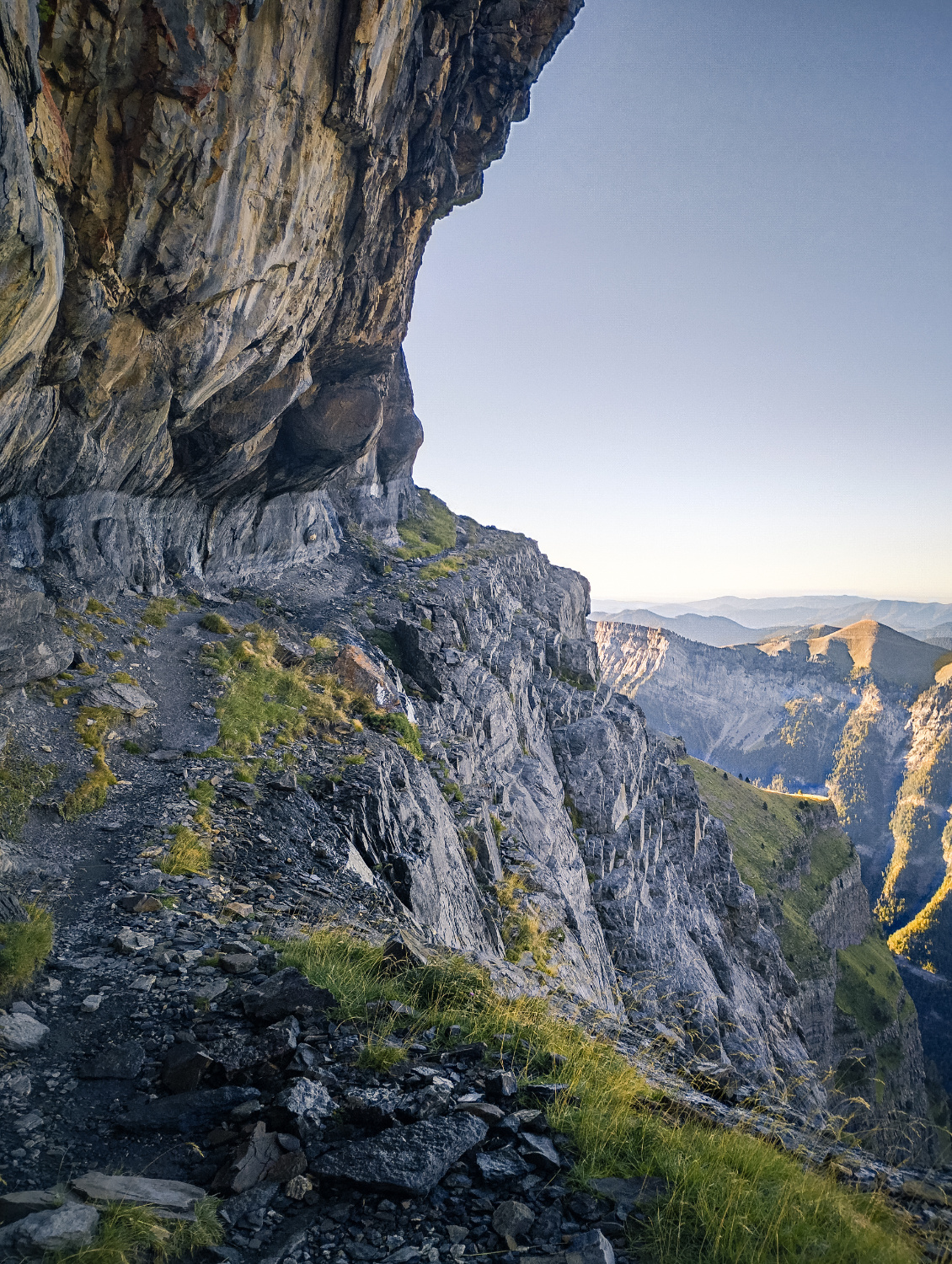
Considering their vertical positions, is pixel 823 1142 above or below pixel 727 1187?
below

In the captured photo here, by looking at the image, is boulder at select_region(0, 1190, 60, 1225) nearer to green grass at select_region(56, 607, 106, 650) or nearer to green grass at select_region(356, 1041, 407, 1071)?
green grass at select_region(356, 1041, 407, 1071)

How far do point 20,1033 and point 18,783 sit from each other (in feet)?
26.5

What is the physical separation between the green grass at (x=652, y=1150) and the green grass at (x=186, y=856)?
4.02 m

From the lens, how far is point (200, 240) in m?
20.0

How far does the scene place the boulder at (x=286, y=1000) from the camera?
7457mm

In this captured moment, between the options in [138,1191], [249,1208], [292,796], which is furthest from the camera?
[292,796]

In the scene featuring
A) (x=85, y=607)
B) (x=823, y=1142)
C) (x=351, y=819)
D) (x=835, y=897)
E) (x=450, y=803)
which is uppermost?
(x=85, y=607)

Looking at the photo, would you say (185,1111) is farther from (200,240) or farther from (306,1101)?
(200,240)

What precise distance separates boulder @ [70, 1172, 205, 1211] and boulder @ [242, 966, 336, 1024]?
2.31 m

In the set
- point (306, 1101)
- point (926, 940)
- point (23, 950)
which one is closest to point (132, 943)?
point (23, 950)

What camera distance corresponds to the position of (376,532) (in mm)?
64562

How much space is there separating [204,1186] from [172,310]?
2437cm

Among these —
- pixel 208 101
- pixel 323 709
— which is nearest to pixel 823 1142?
pixel 323 709

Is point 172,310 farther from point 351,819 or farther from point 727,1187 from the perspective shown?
Answer: point 727,1187
